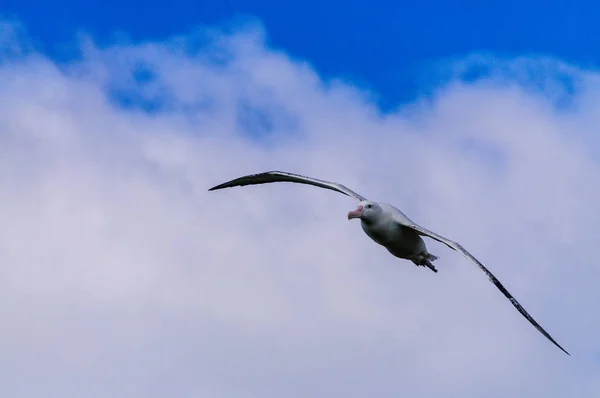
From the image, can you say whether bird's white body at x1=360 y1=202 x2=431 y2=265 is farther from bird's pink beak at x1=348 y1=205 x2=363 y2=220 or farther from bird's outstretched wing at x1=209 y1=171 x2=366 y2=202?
bird's outstretched wing at x1=209 y1=171 x2=366 y2=202

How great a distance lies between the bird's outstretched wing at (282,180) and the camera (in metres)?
24.0

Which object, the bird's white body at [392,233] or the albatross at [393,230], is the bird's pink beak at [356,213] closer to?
the albatross at [393,230]

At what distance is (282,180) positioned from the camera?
25.5 meters

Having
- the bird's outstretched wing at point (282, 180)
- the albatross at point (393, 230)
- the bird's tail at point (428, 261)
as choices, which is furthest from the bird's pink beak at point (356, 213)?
the bird's tail at point (428, 261)

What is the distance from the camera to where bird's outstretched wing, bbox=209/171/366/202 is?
24.0m

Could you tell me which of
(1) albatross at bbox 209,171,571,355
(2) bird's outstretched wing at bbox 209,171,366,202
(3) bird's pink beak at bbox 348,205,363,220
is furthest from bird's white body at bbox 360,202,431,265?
(2) bird's outstretched wing at bbox 209,171,366,202

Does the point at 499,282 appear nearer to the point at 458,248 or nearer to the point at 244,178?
the point at 458,248

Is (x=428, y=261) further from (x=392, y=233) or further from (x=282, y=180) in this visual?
(x=282, y=180)

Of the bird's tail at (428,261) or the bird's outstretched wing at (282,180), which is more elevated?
the bird's outstretched wing at (282,180)

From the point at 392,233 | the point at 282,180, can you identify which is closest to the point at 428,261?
the point at 392,233

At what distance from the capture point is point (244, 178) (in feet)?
85.6

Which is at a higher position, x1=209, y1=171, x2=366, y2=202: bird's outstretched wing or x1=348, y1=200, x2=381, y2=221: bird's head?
x1=209, y1=171, x2=366, y2=202: bird's outstretched wing

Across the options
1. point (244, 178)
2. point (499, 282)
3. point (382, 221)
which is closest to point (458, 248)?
point (499, 282)

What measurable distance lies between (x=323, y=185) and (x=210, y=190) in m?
4.02
